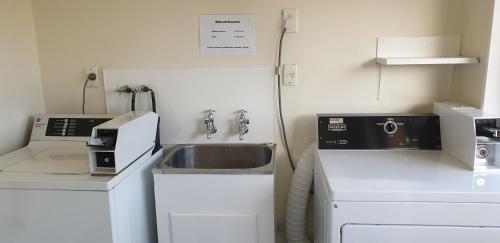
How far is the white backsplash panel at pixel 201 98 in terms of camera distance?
2.14 metres

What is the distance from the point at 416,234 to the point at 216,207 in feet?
2.92

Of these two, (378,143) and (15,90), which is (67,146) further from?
(378,143)

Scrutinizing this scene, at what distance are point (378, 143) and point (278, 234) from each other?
2.74 ft

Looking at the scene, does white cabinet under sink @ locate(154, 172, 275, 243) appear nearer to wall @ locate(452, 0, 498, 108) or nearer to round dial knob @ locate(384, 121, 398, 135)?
round dial knob @ locate(384, 121, 398, 135)

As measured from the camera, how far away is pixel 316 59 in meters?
2.09

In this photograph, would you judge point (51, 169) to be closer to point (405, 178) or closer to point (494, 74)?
point (405, 178)

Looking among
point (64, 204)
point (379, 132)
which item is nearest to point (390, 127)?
point (379, 132)

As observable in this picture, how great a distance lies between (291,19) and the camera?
6.69ft

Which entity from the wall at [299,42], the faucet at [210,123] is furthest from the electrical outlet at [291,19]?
the faucet at [210,123]

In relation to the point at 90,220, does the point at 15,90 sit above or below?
above

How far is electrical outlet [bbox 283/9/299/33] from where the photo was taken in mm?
2033

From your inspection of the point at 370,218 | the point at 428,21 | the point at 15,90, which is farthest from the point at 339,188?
the point at 15,90

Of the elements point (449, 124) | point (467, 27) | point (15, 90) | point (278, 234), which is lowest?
point (278, 234)

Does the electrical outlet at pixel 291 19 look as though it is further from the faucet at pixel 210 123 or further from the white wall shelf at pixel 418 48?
the faucet at pixel 210 123
